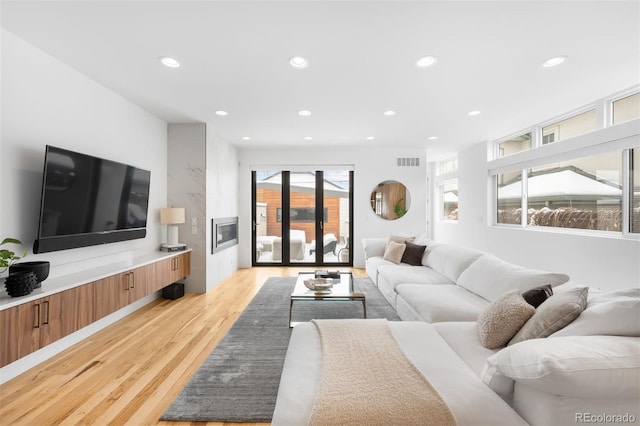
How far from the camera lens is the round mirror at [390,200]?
6.18 meters

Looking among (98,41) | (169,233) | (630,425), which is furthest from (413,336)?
(169,233)

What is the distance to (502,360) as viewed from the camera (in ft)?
3.80

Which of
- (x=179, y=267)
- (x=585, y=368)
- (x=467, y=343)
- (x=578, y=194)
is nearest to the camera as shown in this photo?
(x=585, y=368)

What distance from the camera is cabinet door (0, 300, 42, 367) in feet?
5.87

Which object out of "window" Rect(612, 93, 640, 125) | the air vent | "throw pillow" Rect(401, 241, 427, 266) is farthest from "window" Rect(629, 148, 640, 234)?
the air vent

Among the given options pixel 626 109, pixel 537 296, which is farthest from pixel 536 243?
pixel 537 296

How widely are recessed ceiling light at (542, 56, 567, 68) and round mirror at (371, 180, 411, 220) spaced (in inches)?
146

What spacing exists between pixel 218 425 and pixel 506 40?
3290mm

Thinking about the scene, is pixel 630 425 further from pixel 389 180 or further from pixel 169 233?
pixel 389 180

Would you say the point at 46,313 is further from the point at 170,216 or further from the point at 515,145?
the point at 515,145

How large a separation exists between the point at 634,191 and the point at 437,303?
2.62 m

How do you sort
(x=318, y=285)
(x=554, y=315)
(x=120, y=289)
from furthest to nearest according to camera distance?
(x=318, y=285), (x=120, y=289), (x=554, y=315)

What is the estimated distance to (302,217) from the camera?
6.23 m

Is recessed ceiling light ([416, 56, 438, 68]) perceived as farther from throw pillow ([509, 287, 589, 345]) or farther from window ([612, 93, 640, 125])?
window ([612, 93, 640, 125])
